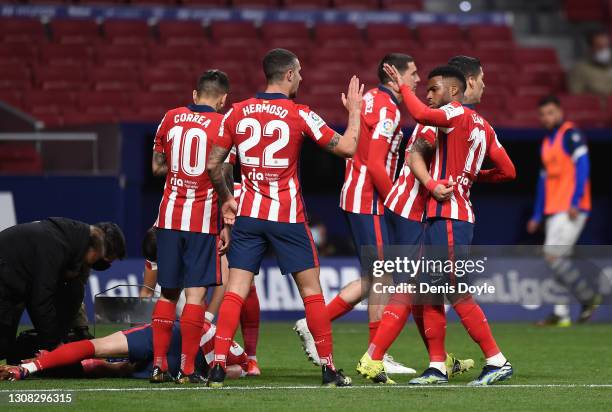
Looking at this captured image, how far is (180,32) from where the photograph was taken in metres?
17.5

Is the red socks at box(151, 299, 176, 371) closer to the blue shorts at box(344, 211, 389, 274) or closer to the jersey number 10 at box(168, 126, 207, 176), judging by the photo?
the jersey number 10 at box(168, 126, 207, 176)

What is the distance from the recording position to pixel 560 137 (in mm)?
13266

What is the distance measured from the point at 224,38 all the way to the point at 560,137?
6.09 metres

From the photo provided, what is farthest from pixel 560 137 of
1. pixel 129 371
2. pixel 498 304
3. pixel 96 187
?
pixel 129 371

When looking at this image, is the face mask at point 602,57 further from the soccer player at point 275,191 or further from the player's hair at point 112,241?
the player's hair at point 112,241

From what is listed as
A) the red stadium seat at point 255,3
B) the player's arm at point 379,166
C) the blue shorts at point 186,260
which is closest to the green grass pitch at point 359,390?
the blue shorts at point 186,260

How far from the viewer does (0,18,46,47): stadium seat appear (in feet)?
54.7

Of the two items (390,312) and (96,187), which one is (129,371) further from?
(96,187)

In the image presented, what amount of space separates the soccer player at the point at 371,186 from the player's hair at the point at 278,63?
55.9 inches

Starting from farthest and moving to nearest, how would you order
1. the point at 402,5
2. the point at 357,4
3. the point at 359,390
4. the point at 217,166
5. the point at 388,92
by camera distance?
the point at 402,5, the point at 357,4, the point at 388,92, the point at 217,166, the point at 359,390

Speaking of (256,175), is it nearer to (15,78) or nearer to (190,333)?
(190,333)

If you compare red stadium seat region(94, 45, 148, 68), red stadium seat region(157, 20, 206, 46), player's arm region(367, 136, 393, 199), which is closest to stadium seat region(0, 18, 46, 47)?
red stadium seat region(94, 45, 148, 68)

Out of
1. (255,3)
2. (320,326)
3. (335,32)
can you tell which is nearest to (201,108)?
(320,326)

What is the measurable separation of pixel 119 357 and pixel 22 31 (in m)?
10.1
